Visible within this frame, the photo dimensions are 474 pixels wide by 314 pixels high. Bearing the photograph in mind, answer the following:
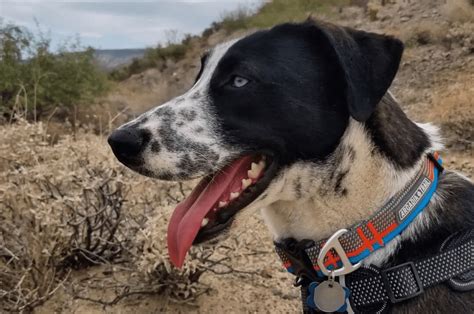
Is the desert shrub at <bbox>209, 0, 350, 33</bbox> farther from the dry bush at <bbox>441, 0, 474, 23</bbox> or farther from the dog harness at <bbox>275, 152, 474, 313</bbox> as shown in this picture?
the dog harness at <bbox>275, 152, 474, 313</bbox>

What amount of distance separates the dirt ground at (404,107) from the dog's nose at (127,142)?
1.36 metres

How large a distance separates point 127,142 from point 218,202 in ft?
1.28

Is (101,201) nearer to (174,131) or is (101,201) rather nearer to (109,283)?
(109,283)

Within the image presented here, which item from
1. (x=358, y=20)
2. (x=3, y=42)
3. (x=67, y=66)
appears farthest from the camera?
(x=358, y=20)

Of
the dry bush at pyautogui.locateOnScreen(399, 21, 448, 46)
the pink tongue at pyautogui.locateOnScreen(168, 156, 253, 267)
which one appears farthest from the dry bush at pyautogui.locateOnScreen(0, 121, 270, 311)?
the dry bush at pyautogui.locateOnScreen(399, 21, 448, 46)

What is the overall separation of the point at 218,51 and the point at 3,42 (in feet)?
30.2

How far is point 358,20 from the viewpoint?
1980 centimetres

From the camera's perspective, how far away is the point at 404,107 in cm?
991

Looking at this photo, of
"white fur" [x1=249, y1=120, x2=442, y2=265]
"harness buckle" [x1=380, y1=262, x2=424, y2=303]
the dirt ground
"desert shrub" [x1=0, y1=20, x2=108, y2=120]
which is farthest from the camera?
"desert shrub" [x1=0, y1=20, x2=108, y2=120]

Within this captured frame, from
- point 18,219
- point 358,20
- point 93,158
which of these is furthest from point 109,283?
point 358,20

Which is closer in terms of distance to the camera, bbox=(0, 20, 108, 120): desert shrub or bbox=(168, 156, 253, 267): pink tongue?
bbox=(168, 156, 253, 267): pink tongue

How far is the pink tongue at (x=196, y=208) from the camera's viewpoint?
212 cm

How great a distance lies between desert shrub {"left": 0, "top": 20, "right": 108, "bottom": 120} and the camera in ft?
33.3

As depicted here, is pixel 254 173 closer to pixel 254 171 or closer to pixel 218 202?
pixel 254 171
